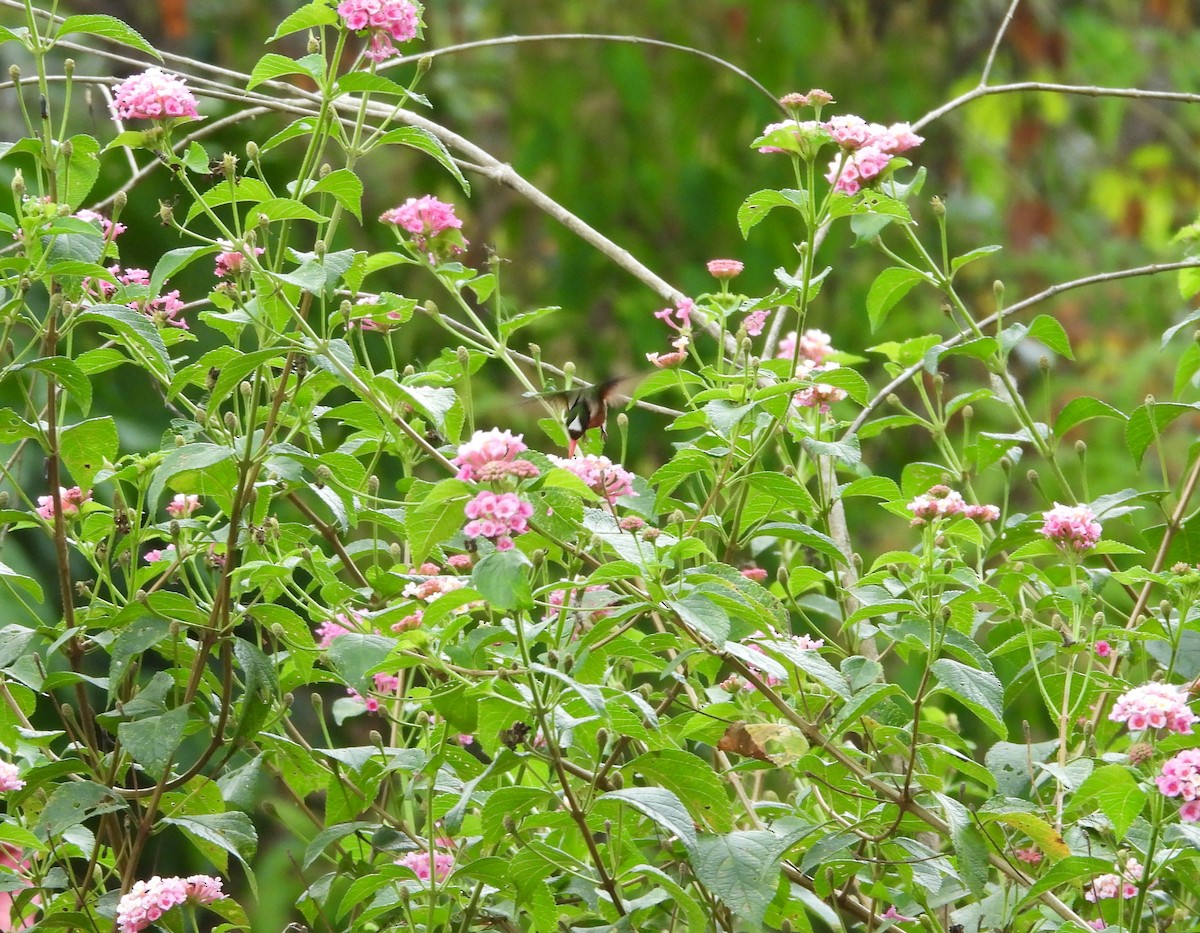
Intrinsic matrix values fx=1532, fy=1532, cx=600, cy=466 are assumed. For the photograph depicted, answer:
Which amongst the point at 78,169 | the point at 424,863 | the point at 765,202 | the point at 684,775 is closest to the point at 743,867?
the point at 684,775

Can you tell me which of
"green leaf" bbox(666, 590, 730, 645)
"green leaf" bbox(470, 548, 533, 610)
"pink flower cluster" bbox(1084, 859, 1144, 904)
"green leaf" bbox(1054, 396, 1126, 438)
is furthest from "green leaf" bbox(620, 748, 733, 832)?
"green leaf" bbox(1054, 396, 1126, 438)

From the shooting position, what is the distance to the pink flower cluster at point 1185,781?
3.32ft

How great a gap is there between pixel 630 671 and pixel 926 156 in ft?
14.4

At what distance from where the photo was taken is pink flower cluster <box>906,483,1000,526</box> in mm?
1113

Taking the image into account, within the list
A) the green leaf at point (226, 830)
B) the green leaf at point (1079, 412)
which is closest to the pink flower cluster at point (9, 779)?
the green leaf at point (226, 830)

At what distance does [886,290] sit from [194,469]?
0.66m

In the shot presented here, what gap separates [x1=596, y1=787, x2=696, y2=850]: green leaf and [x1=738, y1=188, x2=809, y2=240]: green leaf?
46cm

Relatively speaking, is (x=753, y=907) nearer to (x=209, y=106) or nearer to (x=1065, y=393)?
(x=209, y=106)

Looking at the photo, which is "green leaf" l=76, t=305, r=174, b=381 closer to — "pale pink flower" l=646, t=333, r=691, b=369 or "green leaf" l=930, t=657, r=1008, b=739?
"pale pink flower" l=646, t=333, r=691, b=369

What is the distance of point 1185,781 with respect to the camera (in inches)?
39.9

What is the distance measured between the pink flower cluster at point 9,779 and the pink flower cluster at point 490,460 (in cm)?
48

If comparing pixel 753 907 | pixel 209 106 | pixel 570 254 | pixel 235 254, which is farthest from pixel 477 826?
pixel 570 254

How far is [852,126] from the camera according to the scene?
1.18 meters

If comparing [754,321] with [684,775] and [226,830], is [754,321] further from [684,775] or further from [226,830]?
[226,830]
